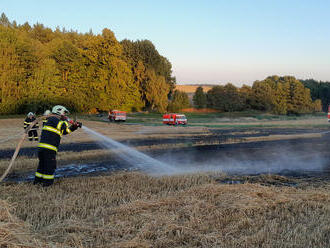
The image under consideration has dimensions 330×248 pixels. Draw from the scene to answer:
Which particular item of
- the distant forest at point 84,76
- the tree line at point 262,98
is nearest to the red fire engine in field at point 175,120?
the distant forest at point 84,76

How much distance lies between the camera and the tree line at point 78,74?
34812mm

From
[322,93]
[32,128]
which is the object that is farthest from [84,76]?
[322,93]

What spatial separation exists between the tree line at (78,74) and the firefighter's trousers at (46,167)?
3101 centimetres

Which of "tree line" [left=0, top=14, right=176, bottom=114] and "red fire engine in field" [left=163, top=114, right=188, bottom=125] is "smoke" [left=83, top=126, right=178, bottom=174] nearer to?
"red fire engine in field" [left=163, top=114, right=188, bottom=125]

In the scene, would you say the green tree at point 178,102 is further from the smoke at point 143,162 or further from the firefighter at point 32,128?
the smoke at point 143,162

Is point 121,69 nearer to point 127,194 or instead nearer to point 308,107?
point 127,194

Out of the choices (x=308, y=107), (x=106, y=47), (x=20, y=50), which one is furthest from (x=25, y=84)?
(x=308, y=107)

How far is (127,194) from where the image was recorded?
6.29 metres

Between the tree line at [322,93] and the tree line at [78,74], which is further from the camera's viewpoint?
the tree line at [322,93]

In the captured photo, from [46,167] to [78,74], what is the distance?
38.2 meters

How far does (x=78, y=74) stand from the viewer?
4288cm

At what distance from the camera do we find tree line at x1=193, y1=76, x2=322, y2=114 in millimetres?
67812

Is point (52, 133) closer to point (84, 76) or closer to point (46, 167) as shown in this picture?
point (46, 167)

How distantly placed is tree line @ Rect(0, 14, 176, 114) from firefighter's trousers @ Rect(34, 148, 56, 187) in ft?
102
